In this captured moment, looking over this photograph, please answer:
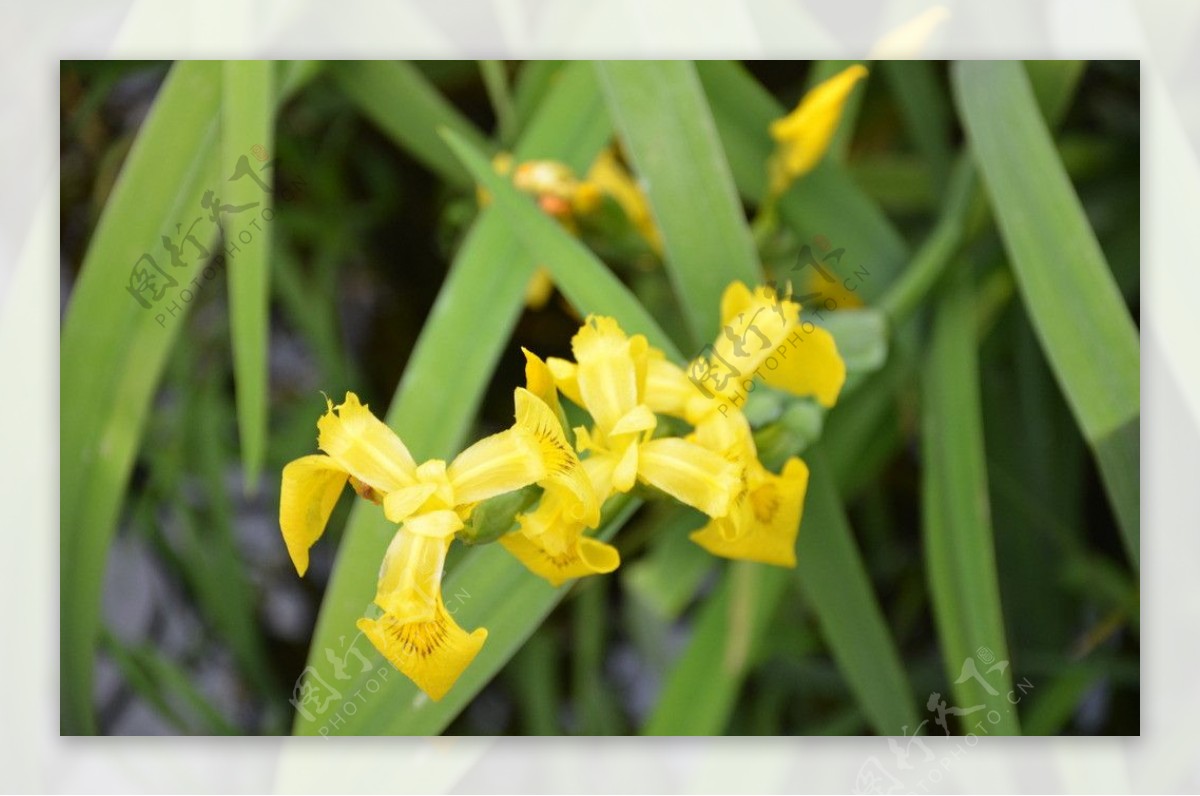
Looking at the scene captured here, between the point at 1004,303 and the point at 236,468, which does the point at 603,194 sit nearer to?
the point at 1004,303

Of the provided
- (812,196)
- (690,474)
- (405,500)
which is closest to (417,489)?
(405,500)

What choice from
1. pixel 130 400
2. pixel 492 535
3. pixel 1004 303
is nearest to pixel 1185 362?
pixel 1004 303

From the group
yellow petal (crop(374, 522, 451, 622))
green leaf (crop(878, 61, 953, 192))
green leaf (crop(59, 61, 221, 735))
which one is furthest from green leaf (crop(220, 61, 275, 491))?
Answer: green leaf (crop(878, 61, 953, 192))

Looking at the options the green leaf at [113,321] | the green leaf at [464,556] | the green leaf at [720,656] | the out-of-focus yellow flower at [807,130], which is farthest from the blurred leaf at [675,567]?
the green leaf at [113,321]

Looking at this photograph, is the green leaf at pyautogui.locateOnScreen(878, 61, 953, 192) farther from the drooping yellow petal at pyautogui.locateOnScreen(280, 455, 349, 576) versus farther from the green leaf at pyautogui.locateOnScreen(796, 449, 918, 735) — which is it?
the drooping yellow petal at pyautogui.locateOnScreen(280, 455, 349, 576)

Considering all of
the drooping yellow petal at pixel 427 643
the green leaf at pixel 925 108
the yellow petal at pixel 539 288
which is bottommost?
the drooping yellow petal at pixel 427 643

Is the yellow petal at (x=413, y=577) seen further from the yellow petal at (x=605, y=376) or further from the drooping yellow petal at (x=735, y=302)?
the drooping yellow petal at (x=735, y=302)
